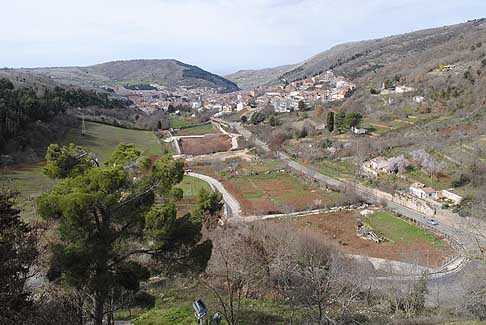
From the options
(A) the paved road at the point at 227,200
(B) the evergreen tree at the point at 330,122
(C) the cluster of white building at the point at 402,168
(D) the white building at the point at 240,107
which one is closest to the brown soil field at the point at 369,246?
(A) the paved road at the point at 227,200

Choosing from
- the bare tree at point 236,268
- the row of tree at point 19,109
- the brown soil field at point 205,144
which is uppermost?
the row of tree at point 19,109

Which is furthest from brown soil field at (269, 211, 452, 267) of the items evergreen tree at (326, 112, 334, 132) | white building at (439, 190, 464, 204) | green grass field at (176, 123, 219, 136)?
green grass field at (176, 123, 219, 136)

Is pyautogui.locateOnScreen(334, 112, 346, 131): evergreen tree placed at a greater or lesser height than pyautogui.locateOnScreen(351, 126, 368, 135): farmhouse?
greater

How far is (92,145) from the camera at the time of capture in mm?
47938

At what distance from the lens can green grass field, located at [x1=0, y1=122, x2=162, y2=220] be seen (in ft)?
98.5

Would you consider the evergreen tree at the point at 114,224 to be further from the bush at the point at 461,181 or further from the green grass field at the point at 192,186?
the bush at the point at 461,181

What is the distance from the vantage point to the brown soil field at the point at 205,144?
57719 millimetres

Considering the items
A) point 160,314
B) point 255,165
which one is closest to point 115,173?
point 160,314

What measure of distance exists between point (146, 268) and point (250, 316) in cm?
302

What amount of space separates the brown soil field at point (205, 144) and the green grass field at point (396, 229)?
105ft

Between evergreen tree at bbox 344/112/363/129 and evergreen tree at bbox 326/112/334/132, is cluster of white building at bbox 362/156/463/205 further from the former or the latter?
evergreen tree at bbox 326/112/334/132

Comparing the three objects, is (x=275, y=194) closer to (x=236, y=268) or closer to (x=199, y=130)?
(x=236, y=268)

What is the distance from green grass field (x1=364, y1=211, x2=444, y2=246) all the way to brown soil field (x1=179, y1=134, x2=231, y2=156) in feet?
105

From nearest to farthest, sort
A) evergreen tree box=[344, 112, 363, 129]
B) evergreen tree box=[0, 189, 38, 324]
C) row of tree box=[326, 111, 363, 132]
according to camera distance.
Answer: evergreen tree box=[0, 189, 38, 324], evergreen tree box=[344, 112, 363, 129], row of tree box=[326, 111, 363, 132]
